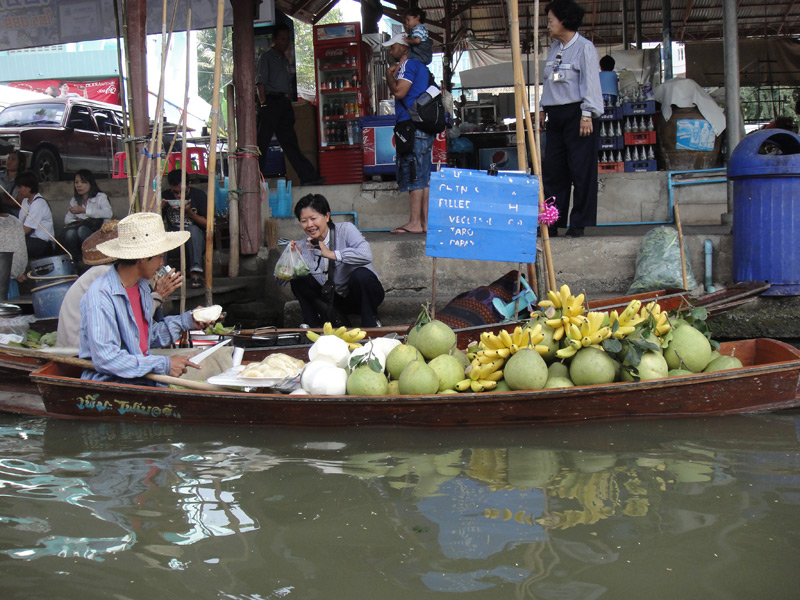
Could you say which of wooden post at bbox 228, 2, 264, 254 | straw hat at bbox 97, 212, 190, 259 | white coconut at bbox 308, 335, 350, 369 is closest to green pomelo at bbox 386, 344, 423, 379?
white coconut at bbox 308, 335, 350, 369

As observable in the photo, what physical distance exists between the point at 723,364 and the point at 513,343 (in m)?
1.04

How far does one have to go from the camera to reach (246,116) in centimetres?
709

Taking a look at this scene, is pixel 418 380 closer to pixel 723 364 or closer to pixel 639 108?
pixel 723 364

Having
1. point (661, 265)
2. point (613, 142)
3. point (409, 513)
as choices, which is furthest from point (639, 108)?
point (409, 513)

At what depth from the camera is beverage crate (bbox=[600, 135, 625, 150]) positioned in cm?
877

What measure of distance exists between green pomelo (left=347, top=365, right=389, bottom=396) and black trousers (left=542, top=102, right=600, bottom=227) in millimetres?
2597

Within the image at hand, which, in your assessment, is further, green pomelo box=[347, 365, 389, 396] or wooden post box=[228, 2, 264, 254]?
wooden post box=[228, 2, 264, 254]

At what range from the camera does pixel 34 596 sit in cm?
237

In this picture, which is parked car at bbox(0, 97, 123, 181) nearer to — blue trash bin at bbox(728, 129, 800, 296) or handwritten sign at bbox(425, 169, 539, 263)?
handwritten sign at bbox(425, 169, 539, 263)

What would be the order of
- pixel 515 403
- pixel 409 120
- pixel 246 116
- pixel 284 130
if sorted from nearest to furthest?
pixel 515 403 < pixel 409 120 < pixel 246 116 < pixel 284 130

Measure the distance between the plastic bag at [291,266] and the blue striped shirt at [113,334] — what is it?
131 centimetres

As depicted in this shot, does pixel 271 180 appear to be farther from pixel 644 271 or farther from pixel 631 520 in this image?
pixel 631 520

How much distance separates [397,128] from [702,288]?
9.10 ft

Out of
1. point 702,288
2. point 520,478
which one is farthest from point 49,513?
point 702,288
